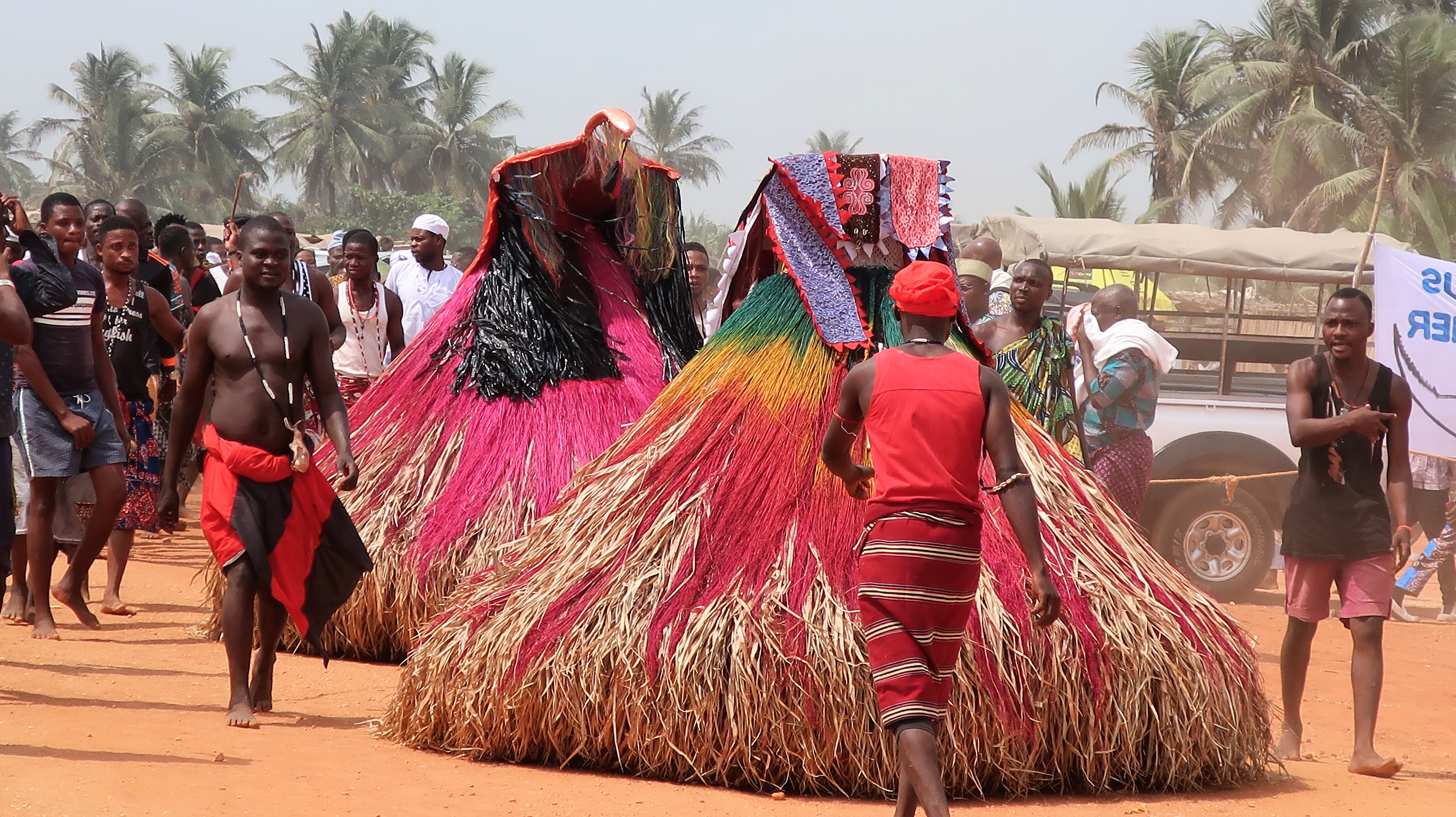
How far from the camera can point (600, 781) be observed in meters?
4.57

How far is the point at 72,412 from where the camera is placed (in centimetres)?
615

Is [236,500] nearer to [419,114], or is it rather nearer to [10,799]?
[10,799]

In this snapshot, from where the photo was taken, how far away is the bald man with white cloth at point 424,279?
9.13 m

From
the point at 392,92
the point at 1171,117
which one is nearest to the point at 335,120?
the point at 392,92

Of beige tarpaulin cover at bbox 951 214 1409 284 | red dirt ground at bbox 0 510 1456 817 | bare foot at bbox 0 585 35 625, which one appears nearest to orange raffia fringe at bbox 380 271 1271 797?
red dirt ground at bbox 0 510 1456 817

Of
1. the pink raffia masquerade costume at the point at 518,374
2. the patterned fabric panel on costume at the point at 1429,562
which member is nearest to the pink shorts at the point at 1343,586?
Answer: the pink raffia masquerade costume at the point at 518,374

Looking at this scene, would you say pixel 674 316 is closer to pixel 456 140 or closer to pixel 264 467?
pixel 264 467

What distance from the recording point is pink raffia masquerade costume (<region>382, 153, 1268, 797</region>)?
14.6 ft

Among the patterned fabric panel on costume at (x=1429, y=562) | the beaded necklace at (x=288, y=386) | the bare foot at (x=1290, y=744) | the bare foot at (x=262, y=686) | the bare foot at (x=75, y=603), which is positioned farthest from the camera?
the patterned fabric panel on costume at (x=1429, y=562)

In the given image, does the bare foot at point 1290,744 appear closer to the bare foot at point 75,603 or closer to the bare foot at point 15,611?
the bare foot at point 75,603

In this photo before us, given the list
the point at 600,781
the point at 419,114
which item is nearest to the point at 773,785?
the point at 600,781

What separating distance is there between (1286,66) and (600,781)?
38.1m

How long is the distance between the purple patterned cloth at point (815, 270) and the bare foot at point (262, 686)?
91.0 inches

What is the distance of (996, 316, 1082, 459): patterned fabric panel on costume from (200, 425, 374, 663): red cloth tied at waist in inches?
114
